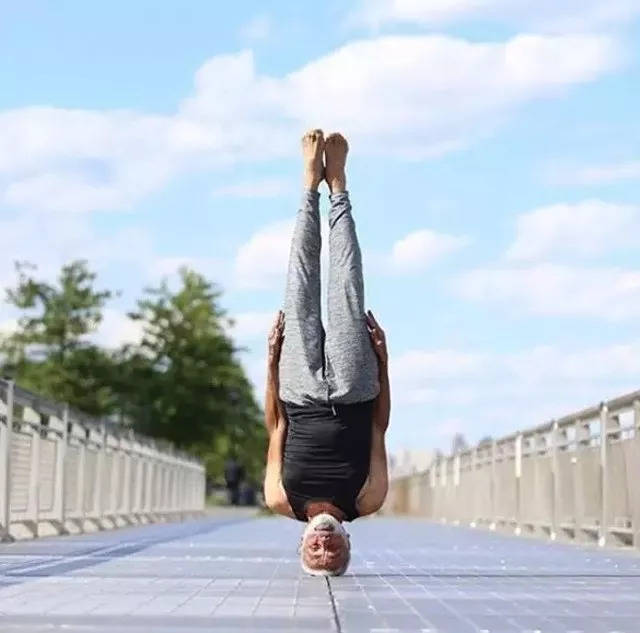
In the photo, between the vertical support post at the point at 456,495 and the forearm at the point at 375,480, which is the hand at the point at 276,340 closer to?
the forearm at the point at 375,480

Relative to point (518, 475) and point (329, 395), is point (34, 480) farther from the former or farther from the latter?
point (518, 475)

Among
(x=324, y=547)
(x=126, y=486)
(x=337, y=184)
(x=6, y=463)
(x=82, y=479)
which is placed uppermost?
(x=337, y=184)

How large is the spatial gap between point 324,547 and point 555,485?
10.7 metres

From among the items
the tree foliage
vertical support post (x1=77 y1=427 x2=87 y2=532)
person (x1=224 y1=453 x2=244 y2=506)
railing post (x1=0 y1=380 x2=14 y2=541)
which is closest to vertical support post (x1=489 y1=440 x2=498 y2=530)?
vertical support post (x1=77 y1=427 x2=87 y2=532)

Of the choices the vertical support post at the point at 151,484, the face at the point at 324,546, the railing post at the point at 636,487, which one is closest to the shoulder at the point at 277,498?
the face at the point at 324,546

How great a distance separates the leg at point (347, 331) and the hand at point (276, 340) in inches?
11.0

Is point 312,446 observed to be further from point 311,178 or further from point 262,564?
point 262,564

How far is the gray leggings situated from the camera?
954cm

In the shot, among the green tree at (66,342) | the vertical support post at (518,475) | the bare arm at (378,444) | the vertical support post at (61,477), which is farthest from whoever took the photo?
the green tree at (66,342)

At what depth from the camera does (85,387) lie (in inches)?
2507

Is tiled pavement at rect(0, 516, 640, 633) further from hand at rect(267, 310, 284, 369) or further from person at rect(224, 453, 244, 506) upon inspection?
person at rect(224, 453, 244, 506)

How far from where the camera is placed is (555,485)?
19906mm

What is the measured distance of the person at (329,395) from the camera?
955cm

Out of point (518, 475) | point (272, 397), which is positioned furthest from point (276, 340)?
point (518, 475)
